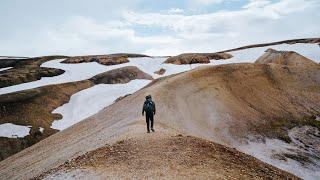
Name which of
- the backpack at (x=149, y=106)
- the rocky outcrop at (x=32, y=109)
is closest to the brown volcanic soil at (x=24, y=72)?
the rocky outcrop at (x=32, y=109)

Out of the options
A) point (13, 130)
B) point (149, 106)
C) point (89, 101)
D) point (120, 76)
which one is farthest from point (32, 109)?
point (149, 106)

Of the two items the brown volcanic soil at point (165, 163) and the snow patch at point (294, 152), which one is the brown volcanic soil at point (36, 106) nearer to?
the snow patch at point (294, 152)

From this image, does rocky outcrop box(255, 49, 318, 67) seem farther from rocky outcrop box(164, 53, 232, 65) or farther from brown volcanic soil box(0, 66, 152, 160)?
brown volcanic soil box(0, 66, 152, 160)

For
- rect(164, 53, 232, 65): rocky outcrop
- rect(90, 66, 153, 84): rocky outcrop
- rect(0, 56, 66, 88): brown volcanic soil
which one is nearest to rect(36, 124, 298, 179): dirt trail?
rect(90, 66, 153, 84): rocky outcrop

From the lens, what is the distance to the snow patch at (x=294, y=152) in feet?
123

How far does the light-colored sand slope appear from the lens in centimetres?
3784

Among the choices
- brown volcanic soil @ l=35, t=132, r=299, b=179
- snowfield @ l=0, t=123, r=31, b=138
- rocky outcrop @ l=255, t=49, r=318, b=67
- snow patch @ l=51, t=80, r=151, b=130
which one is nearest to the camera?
brown volcanic soil @ l=35, t=132, r=299, b=179

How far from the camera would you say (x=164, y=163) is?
21.4 meters

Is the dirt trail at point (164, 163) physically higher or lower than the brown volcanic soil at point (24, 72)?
higher

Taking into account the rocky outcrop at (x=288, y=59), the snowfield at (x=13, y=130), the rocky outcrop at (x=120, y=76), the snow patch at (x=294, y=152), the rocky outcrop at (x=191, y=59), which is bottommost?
the snowfield at (x=13, y=130)

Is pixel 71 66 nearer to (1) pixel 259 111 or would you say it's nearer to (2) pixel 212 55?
(2) pixel 212 55

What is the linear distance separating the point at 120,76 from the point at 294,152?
48.3 m

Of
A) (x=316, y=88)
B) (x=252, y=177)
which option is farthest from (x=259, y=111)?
(x=252, y=177)

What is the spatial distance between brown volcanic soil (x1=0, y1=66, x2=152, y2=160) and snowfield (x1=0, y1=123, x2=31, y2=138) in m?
0.76
